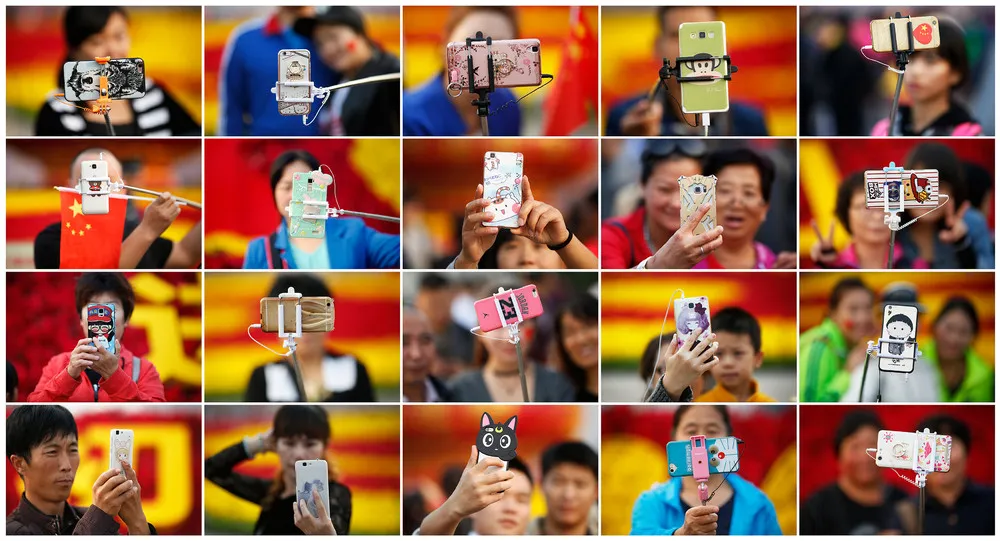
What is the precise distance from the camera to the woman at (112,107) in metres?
5.60

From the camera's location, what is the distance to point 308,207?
5398 mm

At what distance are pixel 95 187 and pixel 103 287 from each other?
1.40 ft

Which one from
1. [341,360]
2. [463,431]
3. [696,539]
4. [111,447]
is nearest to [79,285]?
[111,447]

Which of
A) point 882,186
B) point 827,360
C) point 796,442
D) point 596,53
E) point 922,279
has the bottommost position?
point 796,442

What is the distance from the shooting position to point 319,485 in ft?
17.8

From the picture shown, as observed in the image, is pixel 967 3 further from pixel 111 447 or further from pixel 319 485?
pixel 111 447

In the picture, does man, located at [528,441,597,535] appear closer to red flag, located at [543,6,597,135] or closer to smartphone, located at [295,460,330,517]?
smartphone, located at [295,460,330,517]

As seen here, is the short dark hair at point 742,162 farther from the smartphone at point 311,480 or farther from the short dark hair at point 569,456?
the smartphone at point 311,480

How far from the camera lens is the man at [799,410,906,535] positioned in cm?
559

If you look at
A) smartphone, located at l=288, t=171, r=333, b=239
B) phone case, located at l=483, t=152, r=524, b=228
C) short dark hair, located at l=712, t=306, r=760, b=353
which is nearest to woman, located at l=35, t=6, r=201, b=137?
smartphone, located at l=288, t=171, r=333, b=239

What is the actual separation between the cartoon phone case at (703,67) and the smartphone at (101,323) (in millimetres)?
2516

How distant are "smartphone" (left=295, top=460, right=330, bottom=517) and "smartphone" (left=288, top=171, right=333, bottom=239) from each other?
94cm

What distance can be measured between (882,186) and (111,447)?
3.36 m

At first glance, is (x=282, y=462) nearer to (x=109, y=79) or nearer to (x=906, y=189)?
(x=109, y=79)
